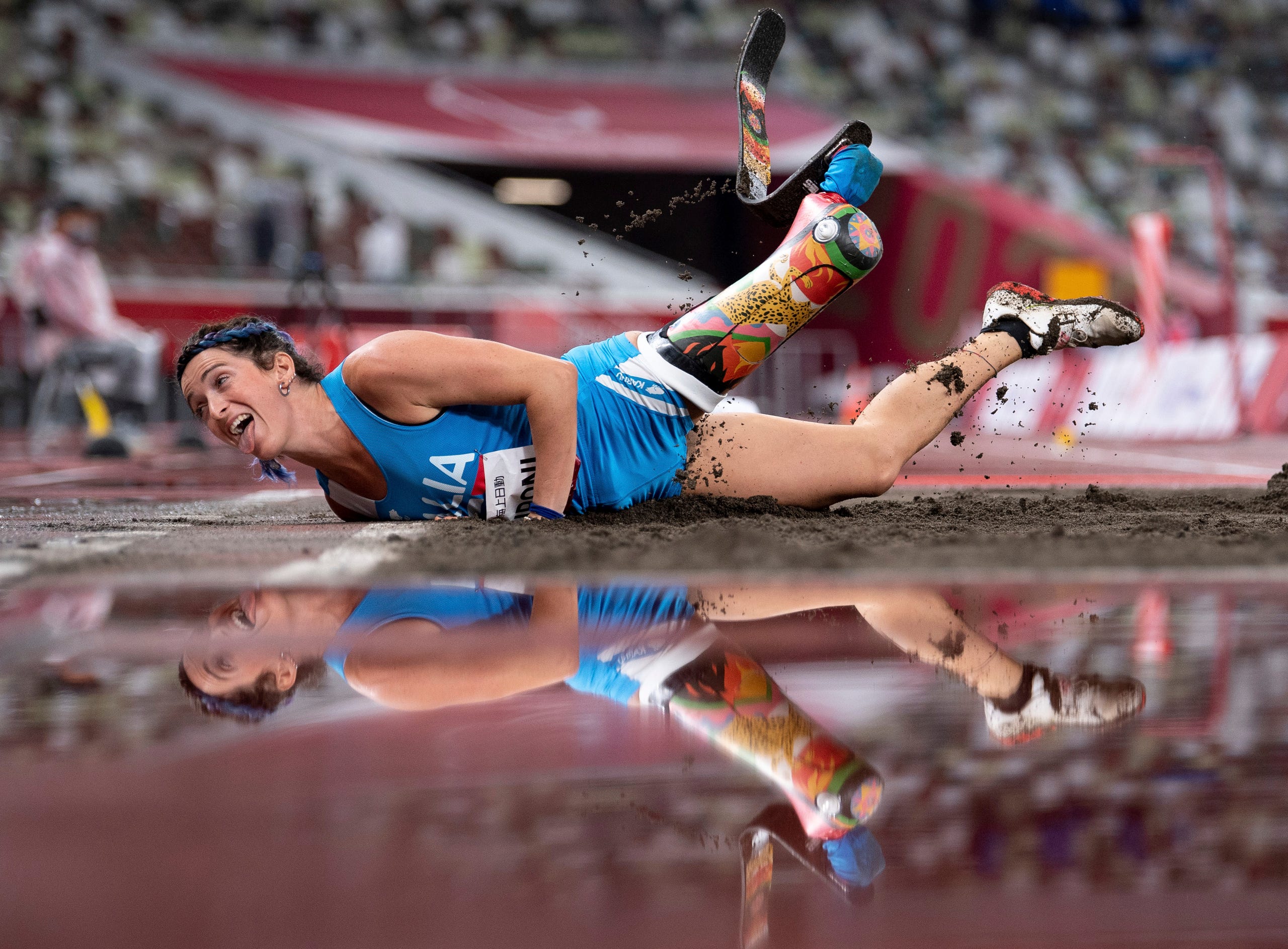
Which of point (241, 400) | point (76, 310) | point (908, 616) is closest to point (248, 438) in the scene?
point (241, 400)

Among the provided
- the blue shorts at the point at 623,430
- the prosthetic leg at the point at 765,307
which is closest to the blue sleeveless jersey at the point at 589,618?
the blue shorts at the point at 623,430

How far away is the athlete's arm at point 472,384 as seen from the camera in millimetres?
2115

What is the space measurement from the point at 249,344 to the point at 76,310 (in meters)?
6.37

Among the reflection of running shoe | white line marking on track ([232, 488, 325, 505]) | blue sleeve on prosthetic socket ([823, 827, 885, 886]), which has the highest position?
blue sleeve on prosthetic socket ([823, 827, 885, 886])

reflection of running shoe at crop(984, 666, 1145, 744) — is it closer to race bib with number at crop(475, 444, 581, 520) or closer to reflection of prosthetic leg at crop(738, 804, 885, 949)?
reflection of prosthetic leg at crop(738, 804, 885, 949)

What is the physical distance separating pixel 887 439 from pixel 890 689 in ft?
5.68

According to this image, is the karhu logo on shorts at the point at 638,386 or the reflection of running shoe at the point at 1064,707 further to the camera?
the karhu logo on shorts at the point at 638,386

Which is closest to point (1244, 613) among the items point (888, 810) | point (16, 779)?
point (888, 810)

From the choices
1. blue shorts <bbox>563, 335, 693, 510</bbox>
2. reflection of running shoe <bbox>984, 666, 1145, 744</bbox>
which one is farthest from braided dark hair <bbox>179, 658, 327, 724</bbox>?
blue shorts <bbox>563, 335, 693, 510</bbox>

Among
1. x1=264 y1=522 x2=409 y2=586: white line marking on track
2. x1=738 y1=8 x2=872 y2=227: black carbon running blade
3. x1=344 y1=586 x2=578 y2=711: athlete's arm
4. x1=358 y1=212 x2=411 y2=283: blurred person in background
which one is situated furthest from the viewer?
x1=358 y1=212 x2=411 y2=283: blurred person in background

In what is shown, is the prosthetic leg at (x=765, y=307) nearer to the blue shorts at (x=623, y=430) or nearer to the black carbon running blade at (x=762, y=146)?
the blue shorts at (x=623, y=430)

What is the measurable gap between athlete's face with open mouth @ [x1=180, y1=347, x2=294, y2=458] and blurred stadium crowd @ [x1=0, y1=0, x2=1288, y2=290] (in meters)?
10.1

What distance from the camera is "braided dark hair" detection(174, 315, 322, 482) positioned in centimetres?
223

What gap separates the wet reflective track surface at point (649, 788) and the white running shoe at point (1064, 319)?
168cm
